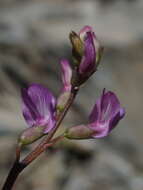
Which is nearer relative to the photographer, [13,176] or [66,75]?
[13,176]

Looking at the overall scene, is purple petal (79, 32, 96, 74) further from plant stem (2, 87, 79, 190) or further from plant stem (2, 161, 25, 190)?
plant stem (2, 161, 25, 190)

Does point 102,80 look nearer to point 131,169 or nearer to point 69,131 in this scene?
point 131,169

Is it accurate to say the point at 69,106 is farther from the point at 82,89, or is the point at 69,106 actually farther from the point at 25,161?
the point at 82,89

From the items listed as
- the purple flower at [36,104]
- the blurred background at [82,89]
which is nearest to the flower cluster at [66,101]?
the purple flower at [36,104]

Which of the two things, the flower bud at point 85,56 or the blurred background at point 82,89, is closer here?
the flower bud at point 85,56

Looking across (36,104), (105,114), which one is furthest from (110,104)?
(36,104)

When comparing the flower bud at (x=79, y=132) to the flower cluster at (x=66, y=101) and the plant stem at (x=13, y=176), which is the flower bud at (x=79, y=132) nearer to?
the flower cluster at (x=66, y=101)

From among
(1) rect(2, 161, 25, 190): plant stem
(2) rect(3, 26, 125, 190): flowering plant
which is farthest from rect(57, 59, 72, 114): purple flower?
(1) rect(2, 161, 25, 190): plant stem
